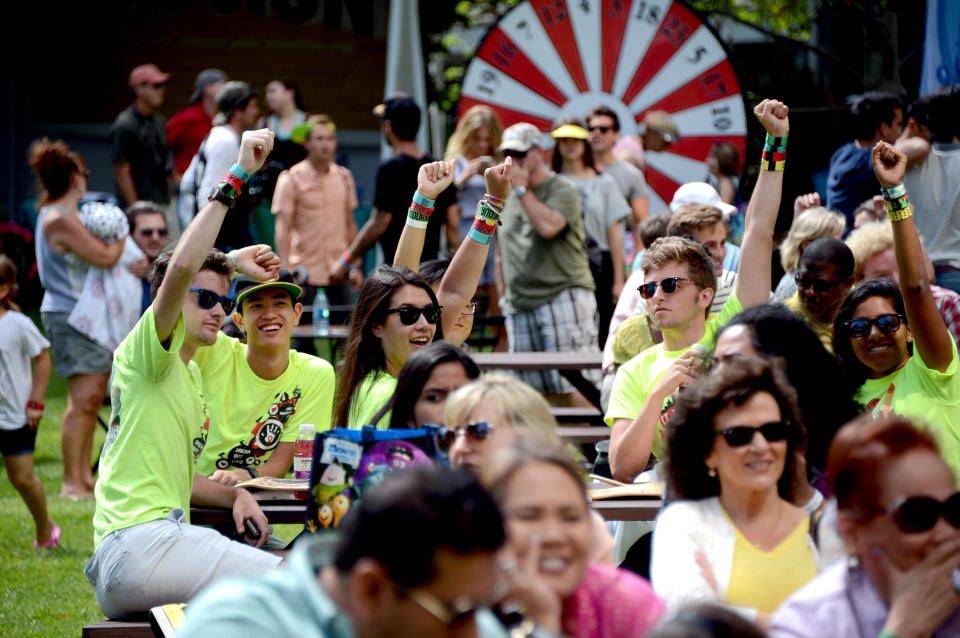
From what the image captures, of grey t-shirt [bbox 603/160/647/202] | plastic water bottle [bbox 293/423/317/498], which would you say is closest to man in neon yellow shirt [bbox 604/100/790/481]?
plastic water bottle [bbox 293/423/317/498]

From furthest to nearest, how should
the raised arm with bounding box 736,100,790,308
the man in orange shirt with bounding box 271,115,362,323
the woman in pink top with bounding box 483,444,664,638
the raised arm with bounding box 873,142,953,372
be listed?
the man in orange shirt with bounding box 271,115,362,323 < the raised arm with bounding box 736,100,790,308 < the raised arm with bounding box 873,142,953,372 < the woman in pink top with bounding box 483,444,664,638

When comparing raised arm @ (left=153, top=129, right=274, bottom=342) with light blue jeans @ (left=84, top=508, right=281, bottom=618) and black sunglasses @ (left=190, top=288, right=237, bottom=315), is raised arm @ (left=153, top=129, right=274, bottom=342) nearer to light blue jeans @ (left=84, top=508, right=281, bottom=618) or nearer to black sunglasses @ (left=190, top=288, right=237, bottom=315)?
black sunglasses @ (left=190, top=288, right=237, bottom=315)

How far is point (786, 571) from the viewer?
2852mm

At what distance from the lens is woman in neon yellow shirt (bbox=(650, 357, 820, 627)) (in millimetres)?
2834

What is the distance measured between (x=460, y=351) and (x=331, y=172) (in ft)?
19.5

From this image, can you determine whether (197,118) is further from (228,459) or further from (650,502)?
(650,502)

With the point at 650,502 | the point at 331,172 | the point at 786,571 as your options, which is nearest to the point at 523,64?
the point at 331,172

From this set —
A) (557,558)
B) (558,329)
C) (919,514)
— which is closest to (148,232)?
(558,329)

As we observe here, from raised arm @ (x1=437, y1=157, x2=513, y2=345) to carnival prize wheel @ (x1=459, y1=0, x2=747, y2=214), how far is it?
503cm

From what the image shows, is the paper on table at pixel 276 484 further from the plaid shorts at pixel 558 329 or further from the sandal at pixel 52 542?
the plaid shorts at pixel 558 329

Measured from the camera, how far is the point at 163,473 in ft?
12.4

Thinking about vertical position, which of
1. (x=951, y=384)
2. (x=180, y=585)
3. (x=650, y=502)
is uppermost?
(x=951, y=384)

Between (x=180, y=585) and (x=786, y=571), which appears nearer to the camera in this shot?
(x=786, y=571)

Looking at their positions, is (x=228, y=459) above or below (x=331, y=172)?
below
